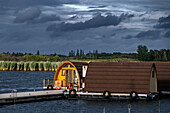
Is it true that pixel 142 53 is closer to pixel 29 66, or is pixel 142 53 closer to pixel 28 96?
pixel 29 66

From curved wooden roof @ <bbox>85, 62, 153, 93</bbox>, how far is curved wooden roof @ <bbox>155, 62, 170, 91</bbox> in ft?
20.3

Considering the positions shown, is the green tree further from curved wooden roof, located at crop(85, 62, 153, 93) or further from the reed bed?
curved wooden roof, located at crop(85, 62, 153, 93)

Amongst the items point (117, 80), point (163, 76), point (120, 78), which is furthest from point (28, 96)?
point (163, 76)

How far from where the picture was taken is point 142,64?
4409 cm

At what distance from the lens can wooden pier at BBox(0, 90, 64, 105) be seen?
38.6 metres

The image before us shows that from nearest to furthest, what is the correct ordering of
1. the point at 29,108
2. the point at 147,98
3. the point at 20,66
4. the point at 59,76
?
the point at 29,108 < the point at 147,98 < the point at 59,76 < the point at 20,66

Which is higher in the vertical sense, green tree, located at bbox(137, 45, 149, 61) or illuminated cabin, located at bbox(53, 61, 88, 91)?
green tree, located at bbox(137, 45, 149, 61)

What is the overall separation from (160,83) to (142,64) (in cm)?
644

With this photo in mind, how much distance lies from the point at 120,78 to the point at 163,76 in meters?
9.40

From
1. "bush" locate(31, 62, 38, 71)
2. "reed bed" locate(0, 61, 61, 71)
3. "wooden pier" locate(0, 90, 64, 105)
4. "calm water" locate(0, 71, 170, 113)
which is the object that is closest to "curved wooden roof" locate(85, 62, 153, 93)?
"calm water" locate(0, 71, 170, 113)

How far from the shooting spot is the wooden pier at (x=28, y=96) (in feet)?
127

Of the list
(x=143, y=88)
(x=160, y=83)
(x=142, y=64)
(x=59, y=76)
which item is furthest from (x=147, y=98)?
(x=59, y=76)

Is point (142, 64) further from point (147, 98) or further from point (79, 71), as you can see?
point (79, 71)

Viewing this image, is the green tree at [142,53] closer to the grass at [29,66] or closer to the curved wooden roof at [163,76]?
the grass at [29,66]
